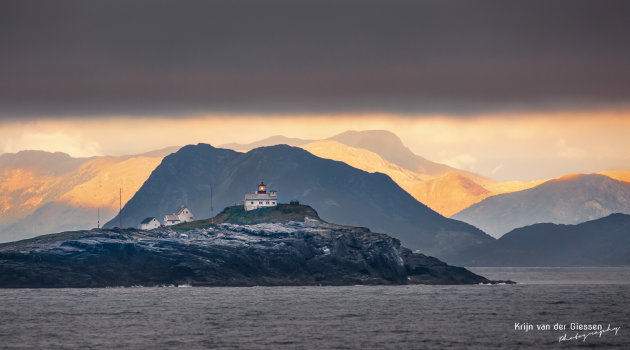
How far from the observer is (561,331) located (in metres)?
168

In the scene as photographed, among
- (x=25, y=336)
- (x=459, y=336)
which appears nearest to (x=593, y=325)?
(x=459, y=336)

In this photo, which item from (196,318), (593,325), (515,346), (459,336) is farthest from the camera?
(196,318)

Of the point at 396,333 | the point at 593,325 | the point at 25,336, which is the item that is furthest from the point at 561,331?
the point at 25,336

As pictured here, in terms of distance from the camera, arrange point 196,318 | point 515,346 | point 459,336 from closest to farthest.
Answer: point 515,346 → point 459,336 → point 196,318

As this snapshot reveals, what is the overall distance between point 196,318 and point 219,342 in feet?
123

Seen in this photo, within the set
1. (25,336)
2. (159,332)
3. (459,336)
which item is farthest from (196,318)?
(459,336)

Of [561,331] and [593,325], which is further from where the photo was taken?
[593,325]

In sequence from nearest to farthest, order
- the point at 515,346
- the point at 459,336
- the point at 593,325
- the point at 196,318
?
the point at 515,346, the point at 459,336, the point at 593,325, the point at 196,318

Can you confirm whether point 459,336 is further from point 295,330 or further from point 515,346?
point 295,330

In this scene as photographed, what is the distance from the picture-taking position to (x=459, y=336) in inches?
6358

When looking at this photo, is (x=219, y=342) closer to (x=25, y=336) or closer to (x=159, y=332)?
(x=159, y=332)

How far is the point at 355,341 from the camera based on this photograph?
155 metres

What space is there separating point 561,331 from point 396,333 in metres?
24.0

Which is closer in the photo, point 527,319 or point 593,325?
point 593,325
